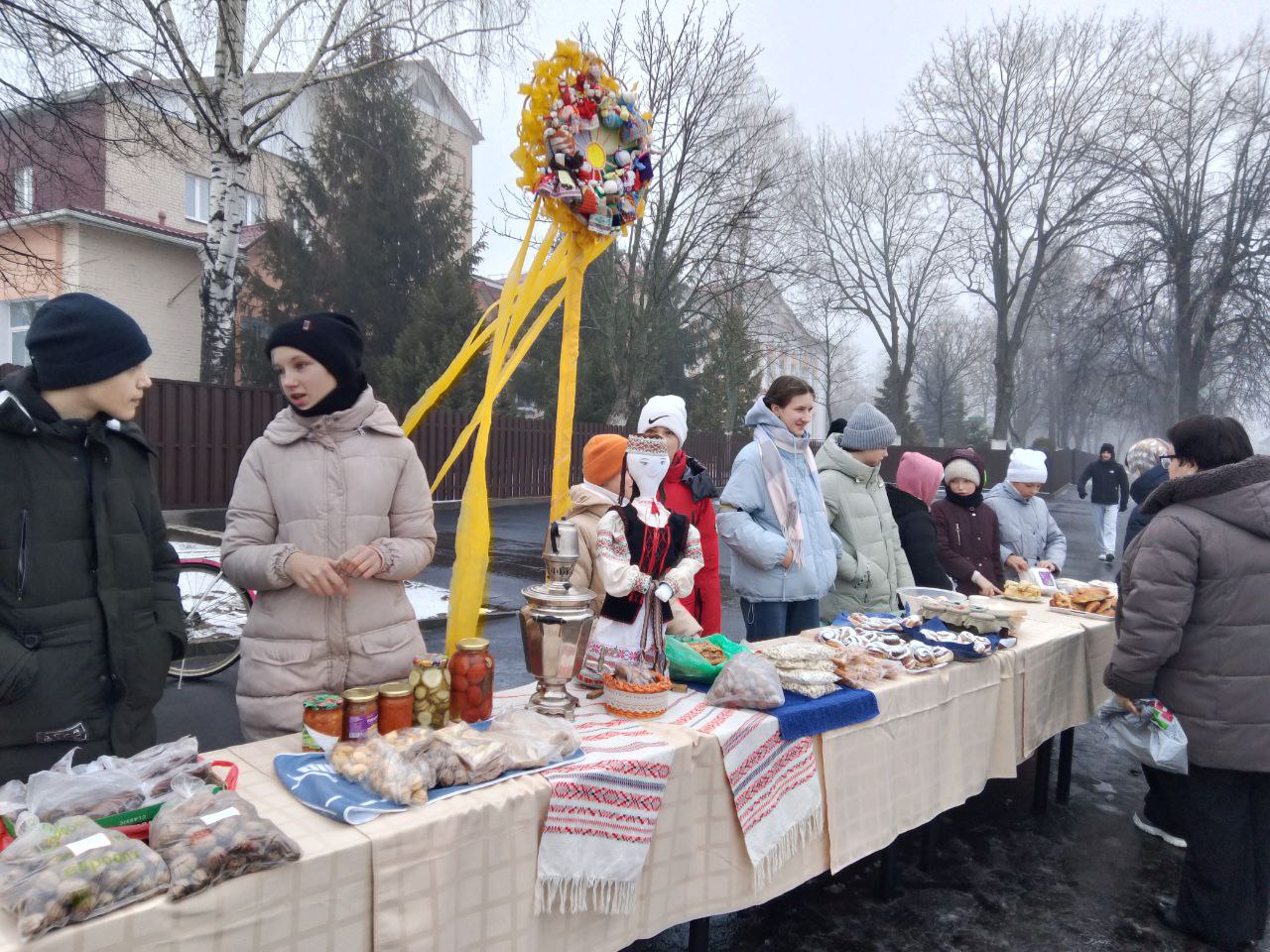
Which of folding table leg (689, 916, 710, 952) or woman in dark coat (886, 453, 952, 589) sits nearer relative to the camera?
folding table leg (689, 916, 710, 952)

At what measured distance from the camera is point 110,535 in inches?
76.4

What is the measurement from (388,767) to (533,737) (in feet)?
1.22

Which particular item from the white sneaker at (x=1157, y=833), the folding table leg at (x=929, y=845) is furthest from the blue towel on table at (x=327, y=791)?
the white sneaker at (x=1157, y=833)

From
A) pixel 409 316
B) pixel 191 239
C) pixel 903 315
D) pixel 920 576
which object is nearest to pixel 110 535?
pixel 920 576

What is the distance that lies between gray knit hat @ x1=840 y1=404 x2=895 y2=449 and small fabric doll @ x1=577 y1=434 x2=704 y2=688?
1678mm

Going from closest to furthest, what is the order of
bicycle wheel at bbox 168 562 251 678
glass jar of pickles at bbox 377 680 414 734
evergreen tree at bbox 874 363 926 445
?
glass jar of pickles at bbox 377 680 414 734 → bicycle wheel at bbox 168 562 251 678 → evergreen tree at bbox 874 363 926 445

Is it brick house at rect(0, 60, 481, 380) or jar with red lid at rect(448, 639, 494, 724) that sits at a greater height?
brick house at rect(0, 60, 481, 380)

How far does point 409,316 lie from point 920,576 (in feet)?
48.6

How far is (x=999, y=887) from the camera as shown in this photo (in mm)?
3229

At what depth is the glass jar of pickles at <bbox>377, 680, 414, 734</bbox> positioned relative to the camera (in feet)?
6.43

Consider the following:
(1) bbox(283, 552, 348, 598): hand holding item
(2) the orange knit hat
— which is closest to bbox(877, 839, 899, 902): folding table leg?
(2) the orange knit hat

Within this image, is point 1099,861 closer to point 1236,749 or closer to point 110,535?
point 1236,749

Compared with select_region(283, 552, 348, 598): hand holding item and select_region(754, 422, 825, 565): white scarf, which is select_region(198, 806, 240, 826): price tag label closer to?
select_region(283, 552, 348, 598): hand holding item

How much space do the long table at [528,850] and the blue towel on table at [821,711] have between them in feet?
0.18
